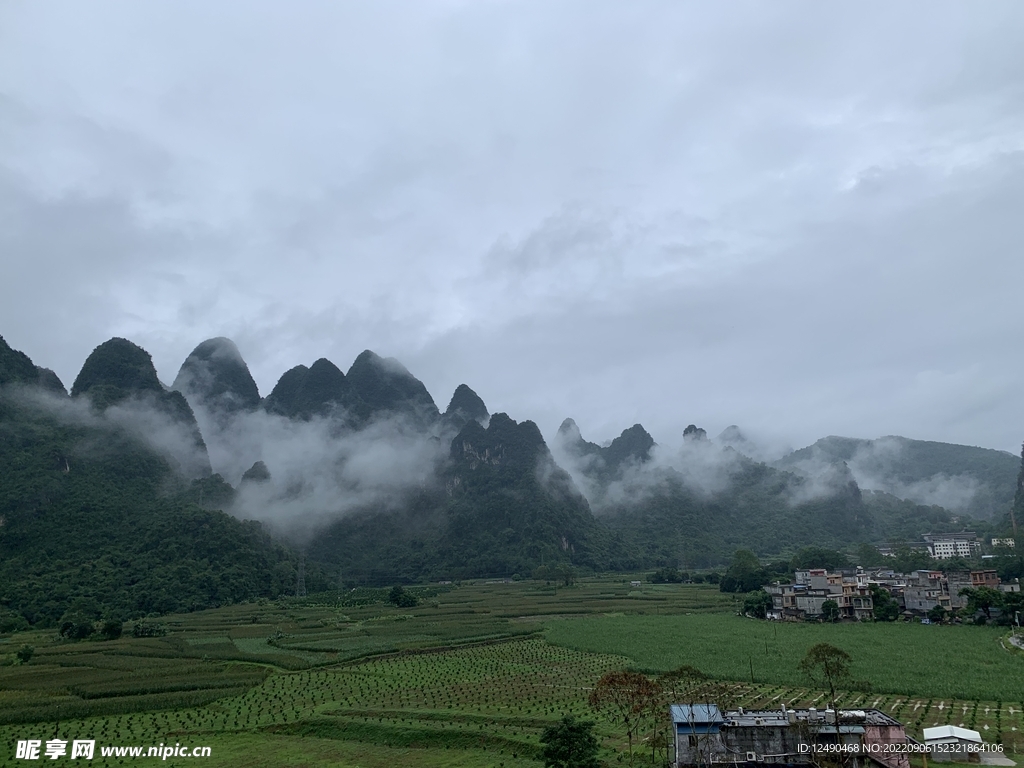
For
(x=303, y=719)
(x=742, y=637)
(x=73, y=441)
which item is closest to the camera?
(x=303, y=719)

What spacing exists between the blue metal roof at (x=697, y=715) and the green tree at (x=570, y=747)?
124 inches

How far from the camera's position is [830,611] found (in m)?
59.7

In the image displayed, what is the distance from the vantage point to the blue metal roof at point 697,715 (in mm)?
21875

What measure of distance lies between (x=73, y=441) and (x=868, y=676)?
94117mm

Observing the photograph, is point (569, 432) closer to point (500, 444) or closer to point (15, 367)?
point (500, 444)

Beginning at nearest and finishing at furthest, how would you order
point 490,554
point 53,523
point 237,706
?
point 237,706 → point 53,523 → point 490,554

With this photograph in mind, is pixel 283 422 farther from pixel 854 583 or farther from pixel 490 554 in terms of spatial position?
pixel 854 583

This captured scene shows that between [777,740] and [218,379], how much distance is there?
5666 inches

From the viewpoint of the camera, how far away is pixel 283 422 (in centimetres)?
14688

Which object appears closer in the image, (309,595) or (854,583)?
(854,583)

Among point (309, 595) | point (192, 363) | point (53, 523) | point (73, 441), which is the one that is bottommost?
point (309, 595)

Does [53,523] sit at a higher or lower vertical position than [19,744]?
higher

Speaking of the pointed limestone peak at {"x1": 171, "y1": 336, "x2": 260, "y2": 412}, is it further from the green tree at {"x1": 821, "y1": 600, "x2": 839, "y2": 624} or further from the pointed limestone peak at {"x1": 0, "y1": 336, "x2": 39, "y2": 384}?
the green tree at {"x1": 821, "y1": 600, "x2": 839, "y2": 624}

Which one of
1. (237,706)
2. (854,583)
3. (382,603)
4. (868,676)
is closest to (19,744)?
(237,706)
